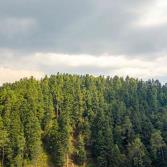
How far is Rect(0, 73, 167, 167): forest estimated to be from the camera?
430ft

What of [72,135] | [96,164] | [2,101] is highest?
[2,101]

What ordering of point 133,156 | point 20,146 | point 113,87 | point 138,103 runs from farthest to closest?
point 113,87, point 138,103, point 133,156, point 20,146

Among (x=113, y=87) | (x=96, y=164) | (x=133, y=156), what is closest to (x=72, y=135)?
(x=96, y=164)

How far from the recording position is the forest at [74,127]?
430ft

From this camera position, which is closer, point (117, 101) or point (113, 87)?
point (117, 101)

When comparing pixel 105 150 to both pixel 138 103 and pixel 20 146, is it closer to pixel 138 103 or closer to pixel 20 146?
pixel 20 146

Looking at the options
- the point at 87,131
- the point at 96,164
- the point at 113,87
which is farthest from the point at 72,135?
the point at 113,87

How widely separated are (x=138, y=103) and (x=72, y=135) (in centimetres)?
3804

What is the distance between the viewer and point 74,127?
156 metres

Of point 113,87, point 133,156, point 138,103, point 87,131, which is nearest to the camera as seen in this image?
point 133,156

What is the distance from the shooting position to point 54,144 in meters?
137

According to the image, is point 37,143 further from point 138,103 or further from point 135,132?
point 138,103

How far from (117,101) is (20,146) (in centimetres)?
6170

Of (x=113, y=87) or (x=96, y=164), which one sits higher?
(x=113, y=87)
